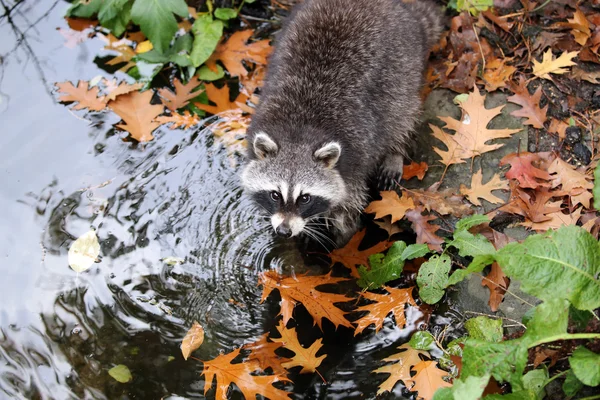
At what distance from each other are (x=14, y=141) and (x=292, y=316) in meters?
2.67

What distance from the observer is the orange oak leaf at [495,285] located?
3.68m

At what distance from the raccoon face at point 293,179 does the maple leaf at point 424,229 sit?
557 mm

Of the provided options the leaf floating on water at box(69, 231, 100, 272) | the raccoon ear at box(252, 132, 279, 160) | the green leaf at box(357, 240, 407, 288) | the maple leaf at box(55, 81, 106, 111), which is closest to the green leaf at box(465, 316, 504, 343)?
the green leaf at box(357, 240, 407, 288)

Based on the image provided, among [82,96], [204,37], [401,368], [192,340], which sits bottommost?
[401,368]

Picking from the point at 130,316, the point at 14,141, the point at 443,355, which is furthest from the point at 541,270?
the point at 14,141

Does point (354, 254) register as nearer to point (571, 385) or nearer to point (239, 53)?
point (571, 385)

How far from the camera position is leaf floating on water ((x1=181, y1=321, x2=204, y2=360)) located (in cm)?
376

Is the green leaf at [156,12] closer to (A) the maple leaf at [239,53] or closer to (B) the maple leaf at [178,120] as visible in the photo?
(A) the maple leaf at [239,53]

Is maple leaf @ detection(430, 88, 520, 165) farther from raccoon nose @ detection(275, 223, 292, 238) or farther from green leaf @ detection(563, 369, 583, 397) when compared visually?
green leaf @ detection(563, 369, 583, 397)

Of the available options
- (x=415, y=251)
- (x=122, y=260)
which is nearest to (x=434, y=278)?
(x=415, y=251)

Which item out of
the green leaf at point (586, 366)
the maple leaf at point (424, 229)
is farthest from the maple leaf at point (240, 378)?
the green leaf at point (586, 366)

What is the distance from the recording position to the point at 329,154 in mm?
3969

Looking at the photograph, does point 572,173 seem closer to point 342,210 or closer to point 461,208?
point 461,208

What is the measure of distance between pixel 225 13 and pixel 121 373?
338 cm
